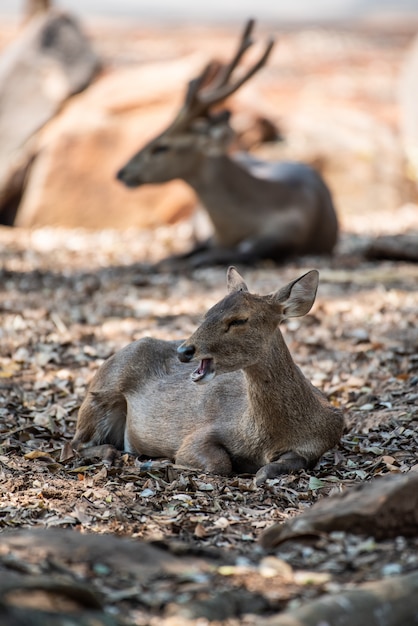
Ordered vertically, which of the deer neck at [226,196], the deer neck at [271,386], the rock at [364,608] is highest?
the rock at [364,608]

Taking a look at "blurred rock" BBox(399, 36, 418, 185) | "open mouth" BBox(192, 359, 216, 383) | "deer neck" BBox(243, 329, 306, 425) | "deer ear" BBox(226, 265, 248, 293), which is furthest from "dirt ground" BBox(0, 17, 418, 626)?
"blurred rock" BBox(399, 36, 418, 185)

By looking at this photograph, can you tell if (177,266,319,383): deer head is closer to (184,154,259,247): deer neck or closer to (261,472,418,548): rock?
(261,472,418,548): rock

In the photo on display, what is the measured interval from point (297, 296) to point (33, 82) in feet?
31.4

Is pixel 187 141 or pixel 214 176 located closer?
pixel 187 141

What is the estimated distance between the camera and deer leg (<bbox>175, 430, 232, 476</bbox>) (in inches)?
212

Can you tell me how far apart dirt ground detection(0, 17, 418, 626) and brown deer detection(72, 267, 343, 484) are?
152mm

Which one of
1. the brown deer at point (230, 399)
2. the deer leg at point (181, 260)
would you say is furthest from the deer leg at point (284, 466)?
the deer leg at point (181, 260)

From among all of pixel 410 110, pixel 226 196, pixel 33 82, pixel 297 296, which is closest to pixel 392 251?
pixel 226 196

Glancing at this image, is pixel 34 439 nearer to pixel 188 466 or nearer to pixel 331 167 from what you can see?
pixel 188 466

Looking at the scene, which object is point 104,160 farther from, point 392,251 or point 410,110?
point 410,110

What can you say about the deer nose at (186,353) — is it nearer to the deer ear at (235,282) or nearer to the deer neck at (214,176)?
the deer ear at (235,282)

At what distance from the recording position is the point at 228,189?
11.9 m

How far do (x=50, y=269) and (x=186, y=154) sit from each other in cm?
198

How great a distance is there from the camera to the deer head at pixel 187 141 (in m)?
11.6
